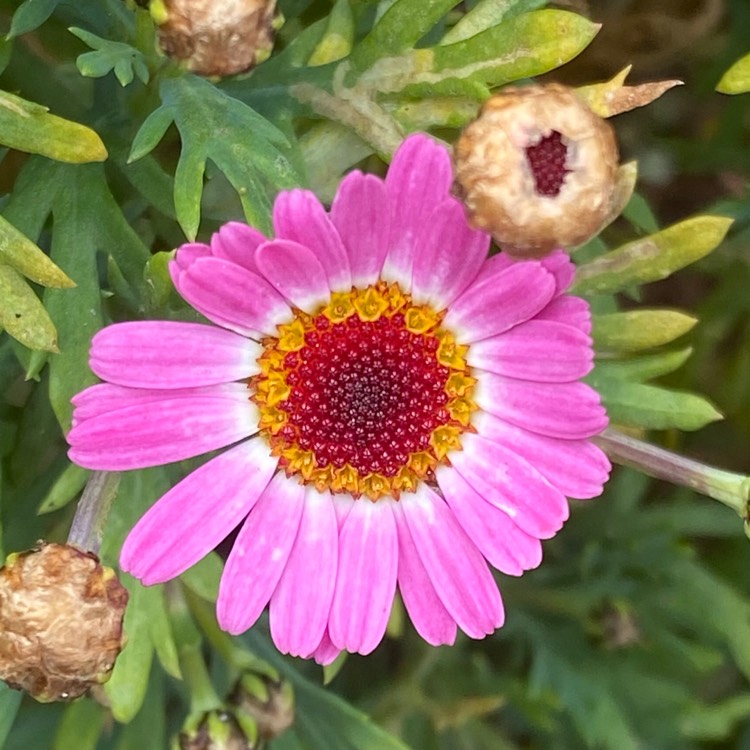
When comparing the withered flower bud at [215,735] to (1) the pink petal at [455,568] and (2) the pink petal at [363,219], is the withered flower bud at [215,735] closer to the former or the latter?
(1) the pink petal at [455,568]

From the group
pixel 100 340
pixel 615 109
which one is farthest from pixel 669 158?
pixel 100 340

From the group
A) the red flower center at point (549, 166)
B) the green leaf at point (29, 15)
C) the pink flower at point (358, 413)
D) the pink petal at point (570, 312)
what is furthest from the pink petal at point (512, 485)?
the green leaf at point (29, 15)

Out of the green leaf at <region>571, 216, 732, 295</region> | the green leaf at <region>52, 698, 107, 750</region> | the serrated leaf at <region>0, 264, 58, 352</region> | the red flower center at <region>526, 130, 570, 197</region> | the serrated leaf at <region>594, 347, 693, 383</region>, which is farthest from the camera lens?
the green leaf at <region>52, 698, 107, 750</region>

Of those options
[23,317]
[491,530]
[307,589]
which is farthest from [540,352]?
[23,317]

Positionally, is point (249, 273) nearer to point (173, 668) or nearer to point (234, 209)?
point (234, 209)

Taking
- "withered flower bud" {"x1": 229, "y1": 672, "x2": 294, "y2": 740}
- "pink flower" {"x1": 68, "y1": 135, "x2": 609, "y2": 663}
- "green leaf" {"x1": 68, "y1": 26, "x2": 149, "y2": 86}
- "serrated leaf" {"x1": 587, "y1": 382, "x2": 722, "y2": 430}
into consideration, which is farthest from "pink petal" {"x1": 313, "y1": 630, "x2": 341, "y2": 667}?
"green leaf" {"x1": 68, "y1": 26, "x2": 149, "y2": 86}

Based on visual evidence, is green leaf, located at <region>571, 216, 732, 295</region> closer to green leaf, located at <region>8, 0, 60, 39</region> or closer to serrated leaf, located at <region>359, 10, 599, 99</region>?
serrated leaf, located at <region>359, 10, 599, 99</region>
